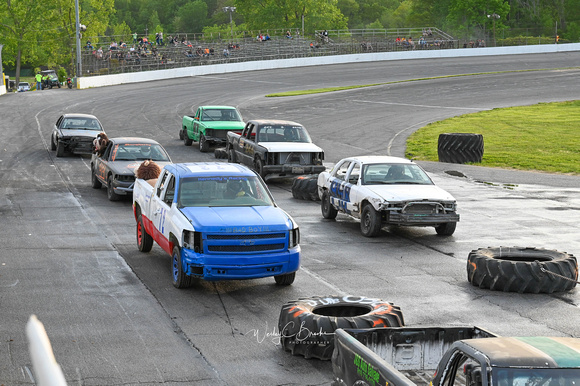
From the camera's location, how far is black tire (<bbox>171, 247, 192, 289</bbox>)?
33.6 feet

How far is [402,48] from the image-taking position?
81.0 meters

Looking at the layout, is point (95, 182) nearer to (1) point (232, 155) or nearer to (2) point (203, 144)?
(1) point (232, 155)

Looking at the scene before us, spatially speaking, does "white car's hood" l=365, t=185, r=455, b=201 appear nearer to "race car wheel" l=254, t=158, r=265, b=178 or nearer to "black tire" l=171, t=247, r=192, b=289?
"black tire" l=171, t=247, r=192, b=289

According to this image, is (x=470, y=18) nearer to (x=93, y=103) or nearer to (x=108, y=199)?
(x=93, y=103)

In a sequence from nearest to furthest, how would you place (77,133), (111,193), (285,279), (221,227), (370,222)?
1. (221,227)
2. (285,279)
3. (370,222)
4. (111,193)
5. (77,133)

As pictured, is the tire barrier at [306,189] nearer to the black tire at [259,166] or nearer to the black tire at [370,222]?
the black tire at [259,166]

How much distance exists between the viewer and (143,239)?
1281 centimetres

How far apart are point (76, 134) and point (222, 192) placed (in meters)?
17.9

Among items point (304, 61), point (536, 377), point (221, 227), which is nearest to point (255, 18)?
point (304, 61)

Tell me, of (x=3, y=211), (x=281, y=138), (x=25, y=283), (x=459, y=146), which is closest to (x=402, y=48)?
(x=459, y=146)

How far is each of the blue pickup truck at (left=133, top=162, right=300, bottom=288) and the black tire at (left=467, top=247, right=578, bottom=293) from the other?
2.67 metres

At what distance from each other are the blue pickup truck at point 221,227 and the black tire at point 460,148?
55.0ft

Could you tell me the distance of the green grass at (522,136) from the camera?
27.7m

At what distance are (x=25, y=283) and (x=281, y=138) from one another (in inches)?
498
